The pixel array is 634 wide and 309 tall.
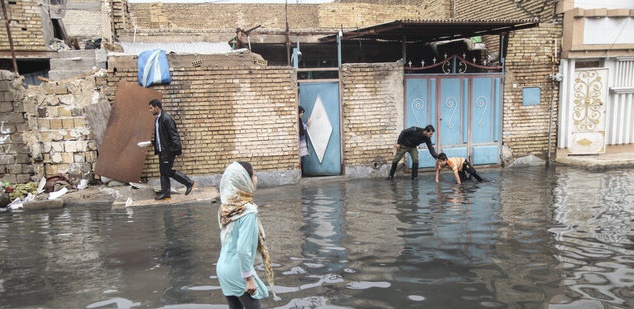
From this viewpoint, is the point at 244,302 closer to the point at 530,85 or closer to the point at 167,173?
the point at 167,173

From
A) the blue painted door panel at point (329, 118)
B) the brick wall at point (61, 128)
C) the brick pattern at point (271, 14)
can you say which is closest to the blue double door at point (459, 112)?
the blue painted door panel at point (329, 118)

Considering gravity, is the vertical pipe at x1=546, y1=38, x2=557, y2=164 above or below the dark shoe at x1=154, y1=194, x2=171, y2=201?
above

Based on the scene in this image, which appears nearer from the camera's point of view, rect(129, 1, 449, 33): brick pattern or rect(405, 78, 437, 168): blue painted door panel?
rect(405, 78, 437, 168): blue painted door panel

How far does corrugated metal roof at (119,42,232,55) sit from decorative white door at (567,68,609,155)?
866 cm

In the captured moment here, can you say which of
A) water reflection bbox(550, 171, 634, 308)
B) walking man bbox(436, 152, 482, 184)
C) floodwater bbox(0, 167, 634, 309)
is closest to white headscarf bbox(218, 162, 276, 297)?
floodwater bbox(0, 167, 634, 309)

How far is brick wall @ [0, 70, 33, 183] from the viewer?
28.0ft

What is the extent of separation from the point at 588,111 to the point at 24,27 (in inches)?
546

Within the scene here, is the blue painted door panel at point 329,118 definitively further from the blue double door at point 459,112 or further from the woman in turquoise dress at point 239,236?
the woman in turquoise dress at point 239,236

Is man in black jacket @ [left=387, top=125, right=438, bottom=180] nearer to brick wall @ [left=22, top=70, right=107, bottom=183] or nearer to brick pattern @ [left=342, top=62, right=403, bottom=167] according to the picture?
brick pattern @ [left=342, top=62, right=403, bottom=167]

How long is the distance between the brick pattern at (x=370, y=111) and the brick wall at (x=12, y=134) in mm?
6335

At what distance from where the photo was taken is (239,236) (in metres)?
3.10

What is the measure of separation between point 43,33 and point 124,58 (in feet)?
11.5

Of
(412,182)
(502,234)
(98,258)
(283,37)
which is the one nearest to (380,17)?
(283,37)

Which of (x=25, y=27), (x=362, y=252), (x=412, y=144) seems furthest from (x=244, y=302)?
(x=25, y=27)
